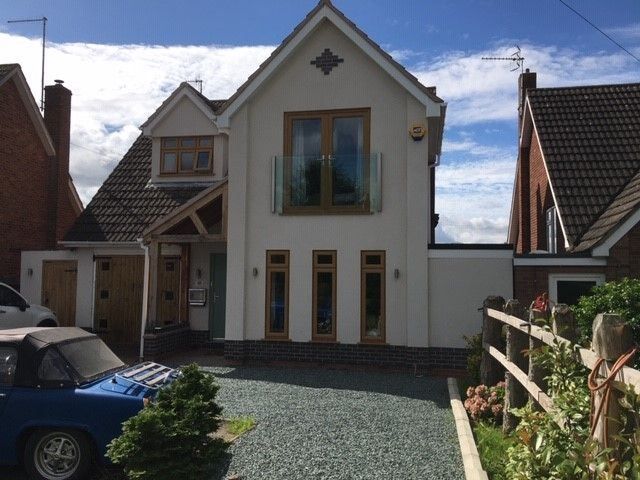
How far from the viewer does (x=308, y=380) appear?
10.6 m

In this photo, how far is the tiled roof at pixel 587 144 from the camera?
13.2 metres

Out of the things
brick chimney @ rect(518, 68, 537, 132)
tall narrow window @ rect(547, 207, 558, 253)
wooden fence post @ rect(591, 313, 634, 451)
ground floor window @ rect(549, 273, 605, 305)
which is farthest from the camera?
brick chimney @ rect(518, 68, 537, 132)

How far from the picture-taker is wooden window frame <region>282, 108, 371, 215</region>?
40.4 feet

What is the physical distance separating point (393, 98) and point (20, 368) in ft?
29.6

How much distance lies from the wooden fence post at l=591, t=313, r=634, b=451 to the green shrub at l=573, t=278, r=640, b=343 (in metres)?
4.06

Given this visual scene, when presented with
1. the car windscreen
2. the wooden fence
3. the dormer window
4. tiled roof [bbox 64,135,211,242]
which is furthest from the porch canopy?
the wooden fence

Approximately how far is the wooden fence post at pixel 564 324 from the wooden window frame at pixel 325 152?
7.53m

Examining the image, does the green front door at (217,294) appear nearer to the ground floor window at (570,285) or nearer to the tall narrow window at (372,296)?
the tall narrow window at (372,296)

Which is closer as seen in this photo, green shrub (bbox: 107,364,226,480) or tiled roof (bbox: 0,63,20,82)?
green shrub (bbox: 107,364,226,480)

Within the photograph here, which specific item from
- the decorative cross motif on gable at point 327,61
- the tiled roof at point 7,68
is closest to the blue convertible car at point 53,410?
the decorative cross motif on gable at point 327,61

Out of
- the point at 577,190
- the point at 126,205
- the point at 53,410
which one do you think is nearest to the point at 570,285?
the point at 577,190

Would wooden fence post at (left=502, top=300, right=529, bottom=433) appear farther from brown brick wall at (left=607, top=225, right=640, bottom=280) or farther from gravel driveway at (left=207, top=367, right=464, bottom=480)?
brown brick wall at (left=607, top=225, right=640, bottom=280)

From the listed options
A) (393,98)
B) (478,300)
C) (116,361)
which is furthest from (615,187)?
(116,361)

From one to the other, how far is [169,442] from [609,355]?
4.10 m
